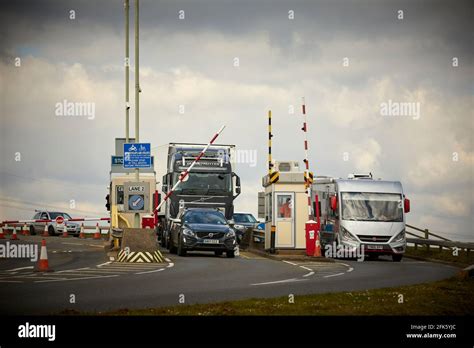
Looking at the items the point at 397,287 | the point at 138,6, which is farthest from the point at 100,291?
the point at 138,6

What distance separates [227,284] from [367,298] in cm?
424

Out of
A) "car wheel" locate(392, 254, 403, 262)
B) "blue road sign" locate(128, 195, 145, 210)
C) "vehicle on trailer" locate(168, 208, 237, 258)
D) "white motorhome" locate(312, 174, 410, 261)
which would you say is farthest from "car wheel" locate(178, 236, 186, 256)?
"car wheel" locate(392, 254, 403, 262)

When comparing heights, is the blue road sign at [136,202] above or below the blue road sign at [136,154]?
below

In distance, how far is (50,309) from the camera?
15.2 metres

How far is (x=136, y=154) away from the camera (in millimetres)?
33688

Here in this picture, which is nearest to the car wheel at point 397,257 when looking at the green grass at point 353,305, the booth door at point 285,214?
→ the booth door at point 285,214

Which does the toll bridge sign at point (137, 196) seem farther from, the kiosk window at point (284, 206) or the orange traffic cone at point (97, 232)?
the orange traffic cone at point (97, 232)

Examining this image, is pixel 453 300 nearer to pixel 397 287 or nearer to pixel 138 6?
pixel 397 287

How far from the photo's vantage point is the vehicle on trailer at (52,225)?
208 feet

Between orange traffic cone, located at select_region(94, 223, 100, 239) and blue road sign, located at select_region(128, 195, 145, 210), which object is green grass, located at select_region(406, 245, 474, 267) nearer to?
blue road sign, located at select_region(128, 195, 145, 210)

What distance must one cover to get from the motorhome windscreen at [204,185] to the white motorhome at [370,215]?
15.1ft

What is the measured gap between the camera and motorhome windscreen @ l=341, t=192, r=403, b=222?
36.2m

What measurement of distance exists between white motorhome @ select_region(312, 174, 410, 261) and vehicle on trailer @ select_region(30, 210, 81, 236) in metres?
30.1

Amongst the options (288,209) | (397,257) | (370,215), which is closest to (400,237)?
(397,257)
